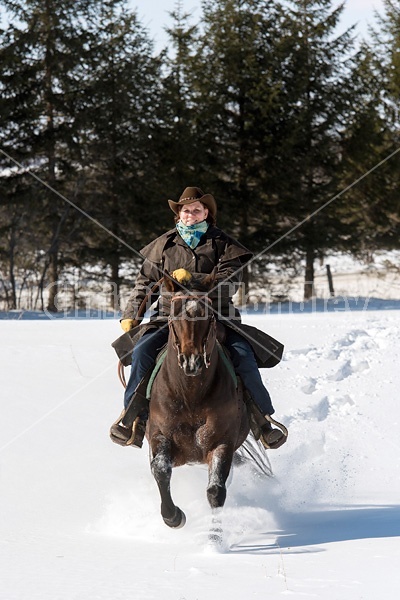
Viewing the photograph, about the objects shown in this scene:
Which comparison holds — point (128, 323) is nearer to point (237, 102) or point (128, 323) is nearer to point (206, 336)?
point (206, 336)

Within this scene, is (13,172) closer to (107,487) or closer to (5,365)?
(5,365)

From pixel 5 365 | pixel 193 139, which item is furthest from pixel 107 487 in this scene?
pixel 193 139

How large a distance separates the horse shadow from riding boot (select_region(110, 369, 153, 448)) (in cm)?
130

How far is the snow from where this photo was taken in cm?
532

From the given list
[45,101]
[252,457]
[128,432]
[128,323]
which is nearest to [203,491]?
[252,457]

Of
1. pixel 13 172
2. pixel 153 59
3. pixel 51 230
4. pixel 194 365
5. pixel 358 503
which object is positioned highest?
pixel 153 59

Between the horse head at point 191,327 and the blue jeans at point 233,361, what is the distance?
101cm

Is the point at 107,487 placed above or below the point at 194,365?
below

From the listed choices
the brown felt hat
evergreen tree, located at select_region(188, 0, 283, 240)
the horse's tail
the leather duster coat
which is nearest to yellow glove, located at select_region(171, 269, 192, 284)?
the leather duster coat

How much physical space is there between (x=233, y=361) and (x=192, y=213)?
50.3 inches

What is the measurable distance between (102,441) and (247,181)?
1831 cm

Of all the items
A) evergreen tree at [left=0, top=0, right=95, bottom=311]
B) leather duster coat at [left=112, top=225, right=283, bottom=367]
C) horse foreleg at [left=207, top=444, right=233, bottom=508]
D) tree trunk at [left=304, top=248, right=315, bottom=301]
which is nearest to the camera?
horse foreleg at [left=207, top=444, right=233, bottom=508]

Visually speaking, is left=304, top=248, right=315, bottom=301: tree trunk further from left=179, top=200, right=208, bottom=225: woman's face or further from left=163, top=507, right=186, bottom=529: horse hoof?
left=163, top=507, right=186, bottom=529: horse hoof

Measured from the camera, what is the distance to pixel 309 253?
1105 inches
